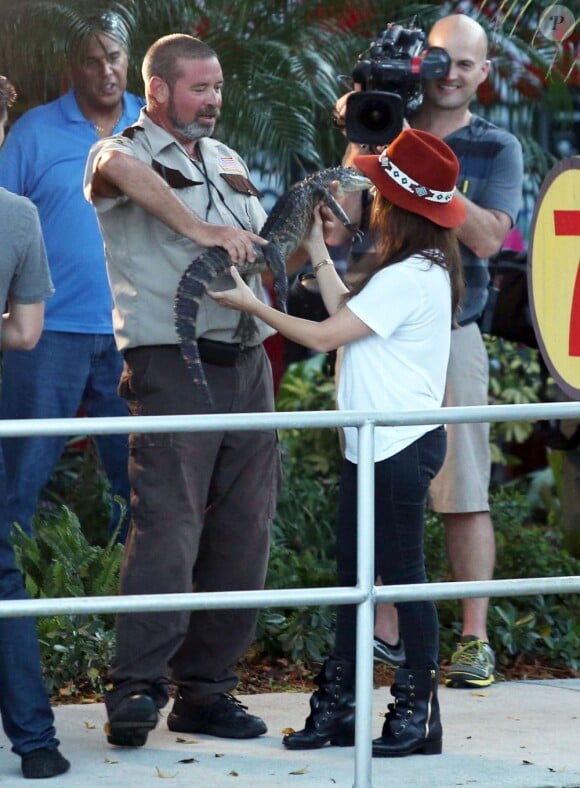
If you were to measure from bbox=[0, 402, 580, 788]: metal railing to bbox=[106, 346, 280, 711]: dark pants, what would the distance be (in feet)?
1.82

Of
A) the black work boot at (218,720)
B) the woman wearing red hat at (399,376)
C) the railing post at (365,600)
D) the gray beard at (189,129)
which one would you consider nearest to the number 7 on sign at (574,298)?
the woman wearing red hat at (399,376)

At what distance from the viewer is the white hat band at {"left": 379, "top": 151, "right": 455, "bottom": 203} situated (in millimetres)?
4246

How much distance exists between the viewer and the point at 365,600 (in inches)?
150

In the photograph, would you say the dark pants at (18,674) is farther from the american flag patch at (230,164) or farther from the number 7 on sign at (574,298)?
the number 7 on sign at (574,298)

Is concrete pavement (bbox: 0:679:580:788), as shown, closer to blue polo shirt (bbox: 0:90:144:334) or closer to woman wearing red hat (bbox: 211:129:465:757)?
woman wearing red hat (bbox: 211:129:465:757)

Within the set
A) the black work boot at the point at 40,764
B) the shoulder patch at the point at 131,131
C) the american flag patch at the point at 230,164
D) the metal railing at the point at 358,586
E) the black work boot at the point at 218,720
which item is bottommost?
the black work boot at the point at 218,720

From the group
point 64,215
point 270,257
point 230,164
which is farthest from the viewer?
point 64,215

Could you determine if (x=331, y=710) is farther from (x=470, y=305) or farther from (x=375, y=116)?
(x=375, y=116)

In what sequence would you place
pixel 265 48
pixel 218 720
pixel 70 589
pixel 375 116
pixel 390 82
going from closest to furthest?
1. pixel 218 720
2. pixel 375 116
3. pixel 390 82
4. pixel 70 589
5. pixel 265 48

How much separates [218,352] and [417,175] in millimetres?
766

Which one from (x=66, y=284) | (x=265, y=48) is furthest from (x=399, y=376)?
(x=265, y=48)

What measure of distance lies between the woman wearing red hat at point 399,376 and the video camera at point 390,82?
2.56 feet

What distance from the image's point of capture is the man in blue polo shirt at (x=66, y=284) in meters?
5.68

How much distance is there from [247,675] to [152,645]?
1.17 m
